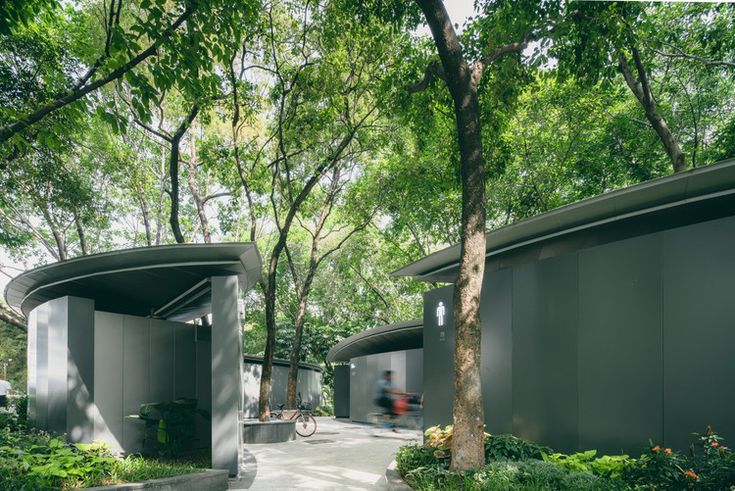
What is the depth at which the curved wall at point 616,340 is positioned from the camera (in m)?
6.18

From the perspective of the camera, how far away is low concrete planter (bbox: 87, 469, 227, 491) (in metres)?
6.54

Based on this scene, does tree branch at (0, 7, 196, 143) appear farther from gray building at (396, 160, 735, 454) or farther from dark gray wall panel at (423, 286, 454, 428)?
dark gray wall panel at (423, 286, 454, 428)

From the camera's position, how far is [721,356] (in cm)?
603

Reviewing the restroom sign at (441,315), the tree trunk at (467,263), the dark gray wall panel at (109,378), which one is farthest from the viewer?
the restroom sign at (441,315)

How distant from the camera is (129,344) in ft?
33.3

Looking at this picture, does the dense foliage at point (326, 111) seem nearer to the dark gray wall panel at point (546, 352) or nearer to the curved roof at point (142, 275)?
the curved roof at point (142, 275)

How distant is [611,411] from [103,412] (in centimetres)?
838

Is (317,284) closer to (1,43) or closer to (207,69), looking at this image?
(1,43)

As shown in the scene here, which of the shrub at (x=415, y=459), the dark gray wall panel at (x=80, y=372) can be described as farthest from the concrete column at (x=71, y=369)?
the shrub at (x=415, y=459)

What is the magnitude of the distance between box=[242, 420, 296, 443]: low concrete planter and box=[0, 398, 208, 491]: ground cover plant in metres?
5.88

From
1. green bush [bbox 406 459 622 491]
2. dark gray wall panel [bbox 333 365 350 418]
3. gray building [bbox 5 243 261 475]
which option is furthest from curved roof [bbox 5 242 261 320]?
dark gray wall panel [bbox 333 365 350 418]

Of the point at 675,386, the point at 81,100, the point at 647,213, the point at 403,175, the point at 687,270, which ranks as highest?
the point at 403,175

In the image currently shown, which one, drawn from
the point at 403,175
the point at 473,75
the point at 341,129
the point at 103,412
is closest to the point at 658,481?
the point at 473,75

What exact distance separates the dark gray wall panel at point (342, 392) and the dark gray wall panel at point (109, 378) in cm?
1502
